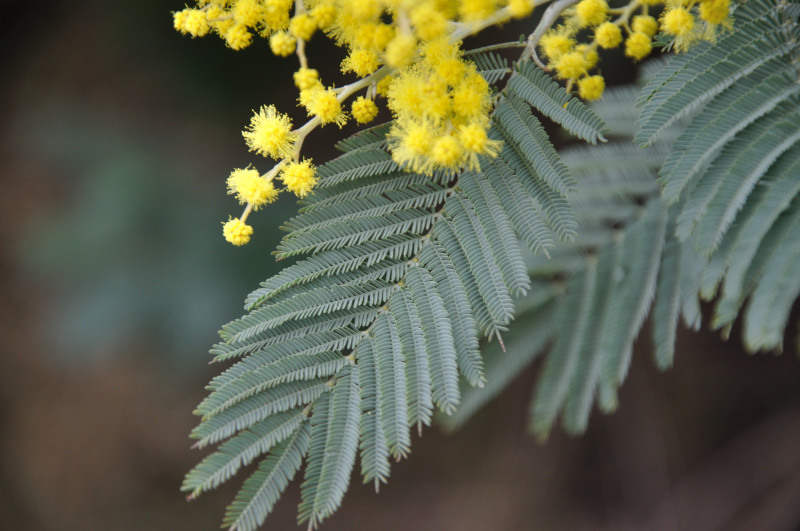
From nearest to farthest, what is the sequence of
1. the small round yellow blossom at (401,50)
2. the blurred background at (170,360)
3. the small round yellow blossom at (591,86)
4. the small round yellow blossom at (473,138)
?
the small round yellow blossom at (401,50)
the small round yellow blossom at (473,138)
the small round yellow blossom at (591,86)
the blurred background at (170,360)

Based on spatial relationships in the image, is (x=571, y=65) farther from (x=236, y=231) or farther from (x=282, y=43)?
(x=236, y=231)

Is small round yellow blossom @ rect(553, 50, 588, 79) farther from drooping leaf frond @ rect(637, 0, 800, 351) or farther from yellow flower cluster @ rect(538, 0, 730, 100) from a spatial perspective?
drooping leaf frond @ rect(637, 0, 800, 351)

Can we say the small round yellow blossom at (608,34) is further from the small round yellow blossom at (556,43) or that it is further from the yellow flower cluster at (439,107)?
Result: the yellow flower cluster at (439,107)

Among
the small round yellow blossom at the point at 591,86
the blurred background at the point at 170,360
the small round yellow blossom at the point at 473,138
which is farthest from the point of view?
the blurred background at the point at 170,360

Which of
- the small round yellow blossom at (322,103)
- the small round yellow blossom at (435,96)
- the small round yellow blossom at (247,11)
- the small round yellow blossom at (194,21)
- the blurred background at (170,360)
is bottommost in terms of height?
the blurred background at (170,360)

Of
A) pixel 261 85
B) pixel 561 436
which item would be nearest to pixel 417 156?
pixel 261 85

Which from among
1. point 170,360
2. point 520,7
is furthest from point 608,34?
point 170,360

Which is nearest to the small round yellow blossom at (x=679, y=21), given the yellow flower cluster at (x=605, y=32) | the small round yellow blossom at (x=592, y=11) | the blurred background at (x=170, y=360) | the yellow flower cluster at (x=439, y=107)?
the yellow flower cluster at (x=605, y=32)
